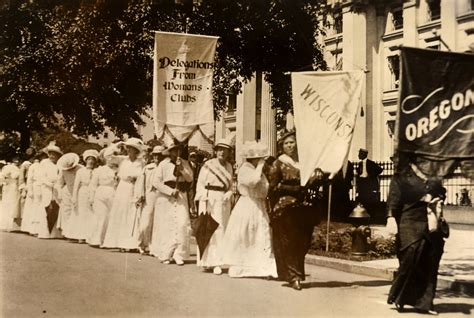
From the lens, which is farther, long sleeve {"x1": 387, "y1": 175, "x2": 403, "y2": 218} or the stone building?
the stone building

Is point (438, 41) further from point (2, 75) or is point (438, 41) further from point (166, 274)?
point (166, 274)

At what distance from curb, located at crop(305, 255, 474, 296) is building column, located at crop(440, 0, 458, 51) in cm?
1859

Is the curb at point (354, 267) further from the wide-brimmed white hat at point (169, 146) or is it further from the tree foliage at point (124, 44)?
the tree foliage at point (124, 44)

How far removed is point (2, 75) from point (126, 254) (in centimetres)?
708

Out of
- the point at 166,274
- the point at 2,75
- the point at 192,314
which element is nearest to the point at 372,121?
the point at 2,75

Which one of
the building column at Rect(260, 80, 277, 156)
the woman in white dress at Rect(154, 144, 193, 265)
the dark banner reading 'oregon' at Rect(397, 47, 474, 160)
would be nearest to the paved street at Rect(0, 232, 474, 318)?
the woman in white dress at Rect(154, 144, 193, 265)

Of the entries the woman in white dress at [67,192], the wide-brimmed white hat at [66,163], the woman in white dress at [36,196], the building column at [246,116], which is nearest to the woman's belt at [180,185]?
the woman in white dress at [67,192]

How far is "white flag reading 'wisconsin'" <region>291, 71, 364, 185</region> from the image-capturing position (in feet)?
28.3

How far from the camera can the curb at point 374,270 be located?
8.70 m

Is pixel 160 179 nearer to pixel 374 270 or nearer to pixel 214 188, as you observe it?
pixel 214 188

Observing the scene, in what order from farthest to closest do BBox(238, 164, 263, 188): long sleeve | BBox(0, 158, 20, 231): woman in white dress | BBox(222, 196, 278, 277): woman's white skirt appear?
BBox(0, 158, 20, 231): woman in white dress → BBox(222, 196, 278, 277): woman's white skirt → BBox(238, 164, 263, 188): long sleeve

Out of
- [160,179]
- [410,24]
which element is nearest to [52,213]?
[160,179]

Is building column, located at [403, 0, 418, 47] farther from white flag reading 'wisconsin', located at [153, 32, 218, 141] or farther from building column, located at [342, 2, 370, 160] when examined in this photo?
white flag reading 'wisconsin', located at [153, 32, 218, 141]

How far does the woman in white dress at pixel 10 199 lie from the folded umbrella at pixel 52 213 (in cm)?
171
